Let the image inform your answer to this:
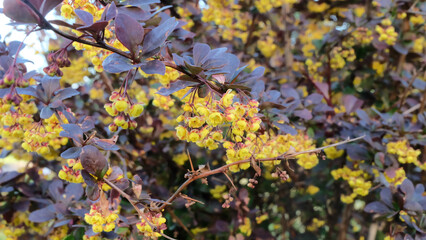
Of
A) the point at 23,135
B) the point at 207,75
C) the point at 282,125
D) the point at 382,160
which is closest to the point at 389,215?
the point at 382,160

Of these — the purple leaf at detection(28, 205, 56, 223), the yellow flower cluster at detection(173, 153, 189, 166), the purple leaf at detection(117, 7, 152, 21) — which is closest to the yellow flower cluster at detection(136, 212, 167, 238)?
the purple leaf at detection(117, 7, 152, 21)

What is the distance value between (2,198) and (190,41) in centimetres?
93

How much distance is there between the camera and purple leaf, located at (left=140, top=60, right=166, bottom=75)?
2.27 ft

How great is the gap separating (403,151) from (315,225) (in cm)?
106

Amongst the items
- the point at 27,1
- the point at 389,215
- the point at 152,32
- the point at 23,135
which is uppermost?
the point at 27,1

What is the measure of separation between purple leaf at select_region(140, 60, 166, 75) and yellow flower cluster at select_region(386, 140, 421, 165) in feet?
3.11

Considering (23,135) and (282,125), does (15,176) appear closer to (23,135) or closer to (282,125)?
(23,135)

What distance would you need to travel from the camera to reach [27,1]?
62 centimetres

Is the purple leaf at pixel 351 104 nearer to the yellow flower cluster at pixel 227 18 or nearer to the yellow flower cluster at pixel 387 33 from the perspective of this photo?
the yellow flower cluster at pixel 387 33

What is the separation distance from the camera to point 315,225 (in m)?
2.22

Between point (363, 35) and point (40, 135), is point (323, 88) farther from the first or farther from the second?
point (40, 135)

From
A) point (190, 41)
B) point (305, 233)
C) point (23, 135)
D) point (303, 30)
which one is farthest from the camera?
point (303, 30)

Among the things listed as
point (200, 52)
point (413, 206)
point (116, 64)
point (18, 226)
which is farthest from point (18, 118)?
point (413, 206)

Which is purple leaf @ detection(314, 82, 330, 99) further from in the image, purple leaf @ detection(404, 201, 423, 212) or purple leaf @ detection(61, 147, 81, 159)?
purple leaf @ detection(61, 147, 81, 159)
